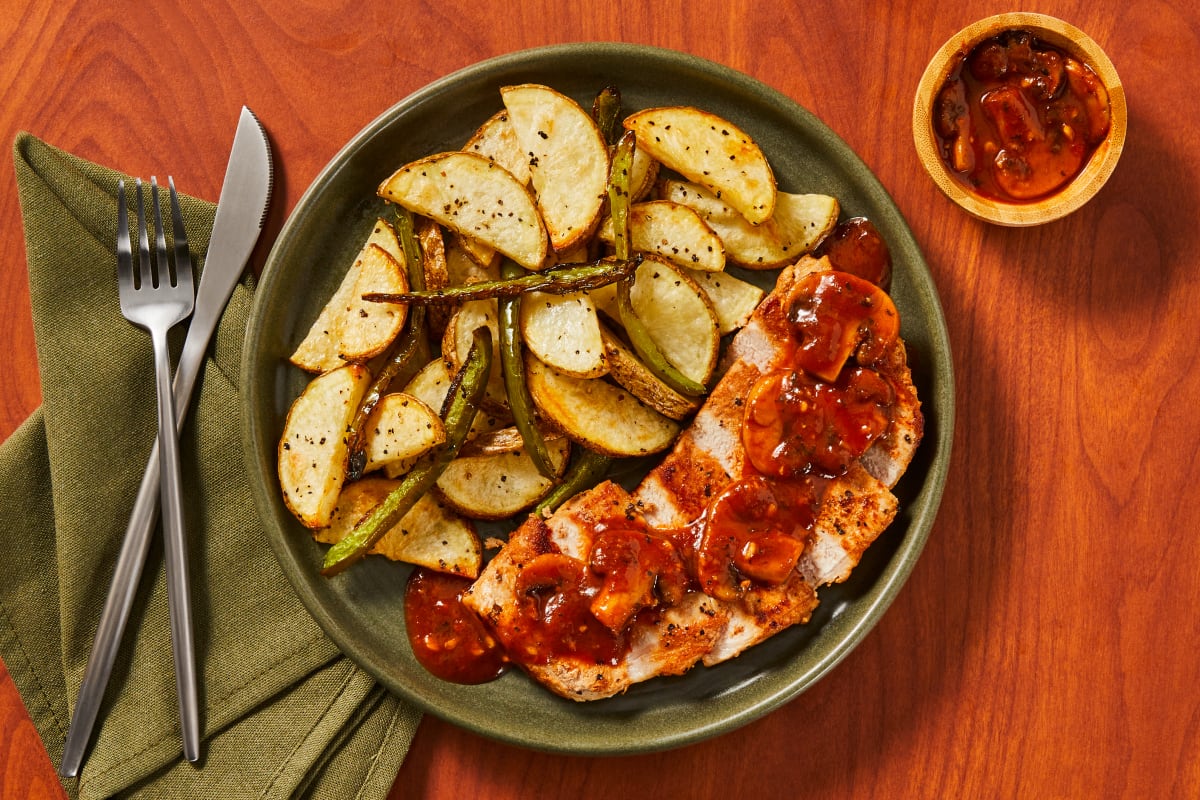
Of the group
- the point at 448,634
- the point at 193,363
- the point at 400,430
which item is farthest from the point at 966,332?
the point at 193,363

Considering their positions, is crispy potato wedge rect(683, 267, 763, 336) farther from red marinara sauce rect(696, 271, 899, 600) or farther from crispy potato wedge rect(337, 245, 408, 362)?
crispy potato wedge rect(337, 245, 408, 362)

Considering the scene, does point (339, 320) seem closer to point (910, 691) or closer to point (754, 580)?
point (754, 580)

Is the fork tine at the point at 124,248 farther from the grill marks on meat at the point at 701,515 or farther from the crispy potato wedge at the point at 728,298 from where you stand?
the crispy potato wedge at the point at 728,298

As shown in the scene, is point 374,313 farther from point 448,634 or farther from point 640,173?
point 448,634

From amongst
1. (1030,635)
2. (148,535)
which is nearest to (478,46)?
(148,535)

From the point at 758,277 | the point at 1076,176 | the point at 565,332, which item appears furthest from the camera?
the point at 758,277

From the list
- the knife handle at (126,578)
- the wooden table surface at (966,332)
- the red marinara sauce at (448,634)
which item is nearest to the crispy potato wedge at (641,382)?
the red marinara sauce at (448,634)
